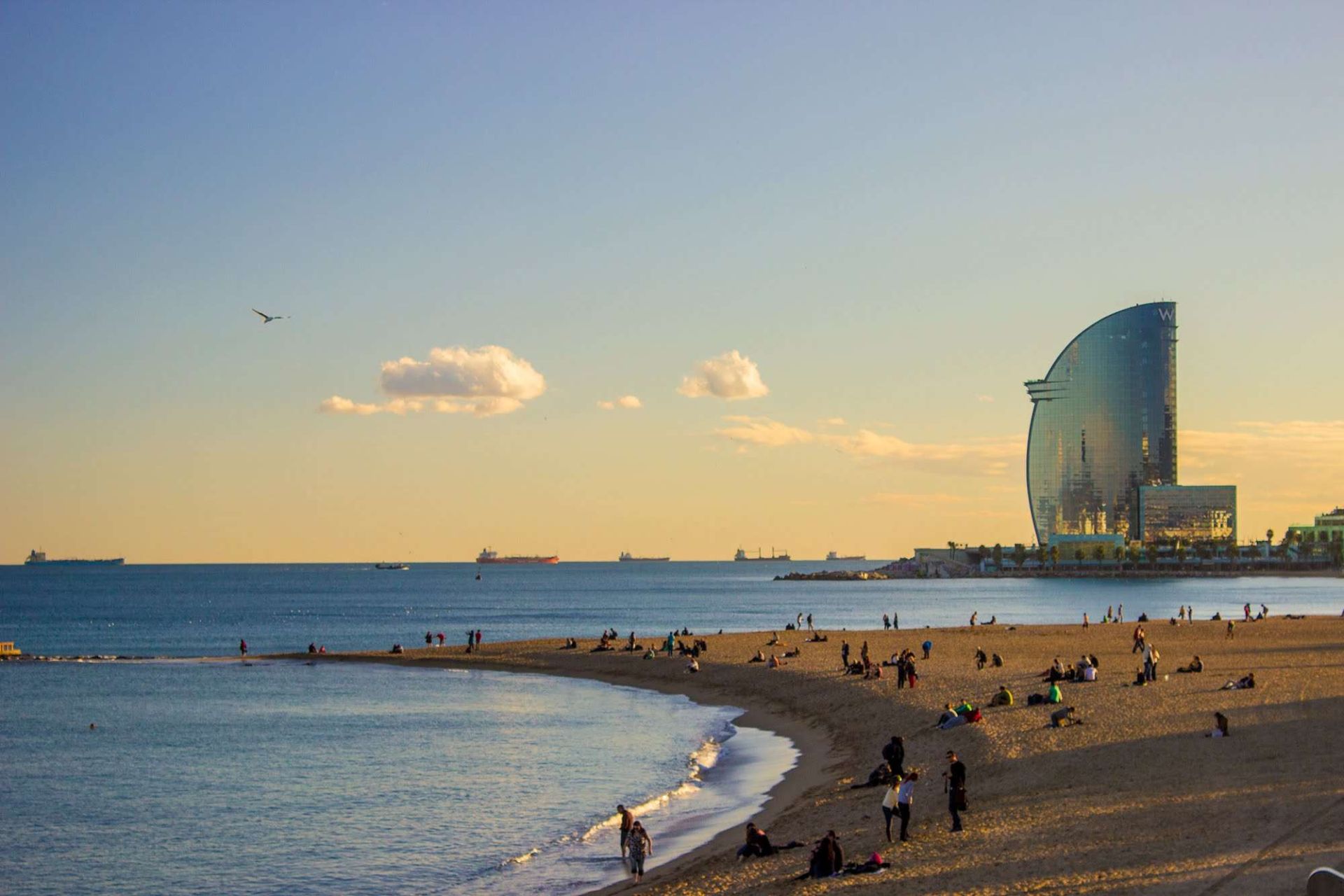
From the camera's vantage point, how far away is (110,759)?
37.1m

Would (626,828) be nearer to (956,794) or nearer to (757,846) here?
(757,846)

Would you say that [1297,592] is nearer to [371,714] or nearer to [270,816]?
[371,714]

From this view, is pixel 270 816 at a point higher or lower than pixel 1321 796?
lower

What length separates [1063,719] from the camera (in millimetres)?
31312

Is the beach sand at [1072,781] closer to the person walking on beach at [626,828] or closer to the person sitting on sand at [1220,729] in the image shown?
the person sitting on sand at [1220,729]

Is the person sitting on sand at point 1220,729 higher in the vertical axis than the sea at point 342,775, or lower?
higher

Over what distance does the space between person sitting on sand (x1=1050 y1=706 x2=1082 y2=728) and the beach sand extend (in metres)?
0.34

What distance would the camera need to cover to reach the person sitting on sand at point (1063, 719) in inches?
1219

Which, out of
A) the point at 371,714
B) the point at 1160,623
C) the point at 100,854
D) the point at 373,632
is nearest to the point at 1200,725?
the point at 100,854

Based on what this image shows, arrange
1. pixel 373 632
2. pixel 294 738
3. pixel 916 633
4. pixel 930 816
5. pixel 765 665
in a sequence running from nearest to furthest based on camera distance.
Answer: pixel 930 816 < pixel 294 738 < pixel 765 665 < pixel 916 633 < pixel 373 632

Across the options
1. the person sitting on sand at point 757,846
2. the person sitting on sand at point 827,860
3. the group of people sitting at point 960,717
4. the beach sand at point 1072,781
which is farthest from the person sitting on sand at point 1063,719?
the person sitting on sand at point 827,860

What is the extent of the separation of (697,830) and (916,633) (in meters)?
48.9

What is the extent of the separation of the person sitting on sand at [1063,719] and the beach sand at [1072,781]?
1.12 ft

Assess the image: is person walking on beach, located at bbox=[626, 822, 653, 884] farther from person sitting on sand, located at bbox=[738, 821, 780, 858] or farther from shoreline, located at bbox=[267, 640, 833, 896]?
person sitting on sand, located at bbox=[738, 821, 780, 858]
